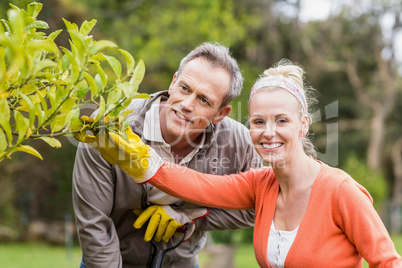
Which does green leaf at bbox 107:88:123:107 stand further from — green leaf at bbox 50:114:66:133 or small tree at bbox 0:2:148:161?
green leaf at bbox 50:114:66:133

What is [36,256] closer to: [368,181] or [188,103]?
[188,103]

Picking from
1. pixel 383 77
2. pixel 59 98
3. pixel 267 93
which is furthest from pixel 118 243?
pixel 383 77

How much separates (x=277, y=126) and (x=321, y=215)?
1.32 ft

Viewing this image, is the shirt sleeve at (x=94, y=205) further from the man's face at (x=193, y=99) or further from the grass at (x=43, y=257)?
the grass at (x=43, y=257)

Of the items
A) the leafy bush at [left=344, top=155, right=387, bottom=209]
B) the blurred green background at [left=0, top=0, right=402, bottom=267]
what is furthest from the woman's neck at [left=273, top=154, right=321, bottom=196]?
the leafy bush at [left=344, top=155, right=387, bottom=209]

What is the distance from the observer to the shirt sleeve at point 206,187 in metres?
2.27

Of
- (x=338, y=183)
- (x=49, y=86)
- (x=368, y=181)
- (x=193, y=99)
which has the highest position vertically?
(x=49, y=86)

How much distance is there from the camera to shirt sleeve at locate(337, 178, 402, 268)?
6.02ft

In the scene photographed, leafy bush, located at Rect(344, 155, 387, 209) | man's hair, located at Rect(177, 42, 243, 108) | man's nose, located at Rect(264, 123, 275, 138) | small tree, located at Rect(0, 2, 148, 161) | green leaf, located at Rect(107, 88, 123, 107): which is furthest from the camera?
leafy bush, located at Rect(344, 155, 387, 209)

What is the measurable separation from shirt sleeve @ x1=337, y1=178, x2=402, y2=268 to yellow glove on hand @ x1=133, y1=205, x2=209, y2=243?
906 mm

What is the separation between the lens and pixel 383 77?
21062 mm

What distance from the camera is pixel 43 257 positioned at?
879cm

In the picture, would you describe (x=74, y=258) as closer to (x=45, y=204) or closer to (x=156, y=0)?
(x=45, y=204)

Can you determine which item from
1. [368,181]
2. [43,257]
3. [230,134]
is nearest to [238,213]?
[230,134]
